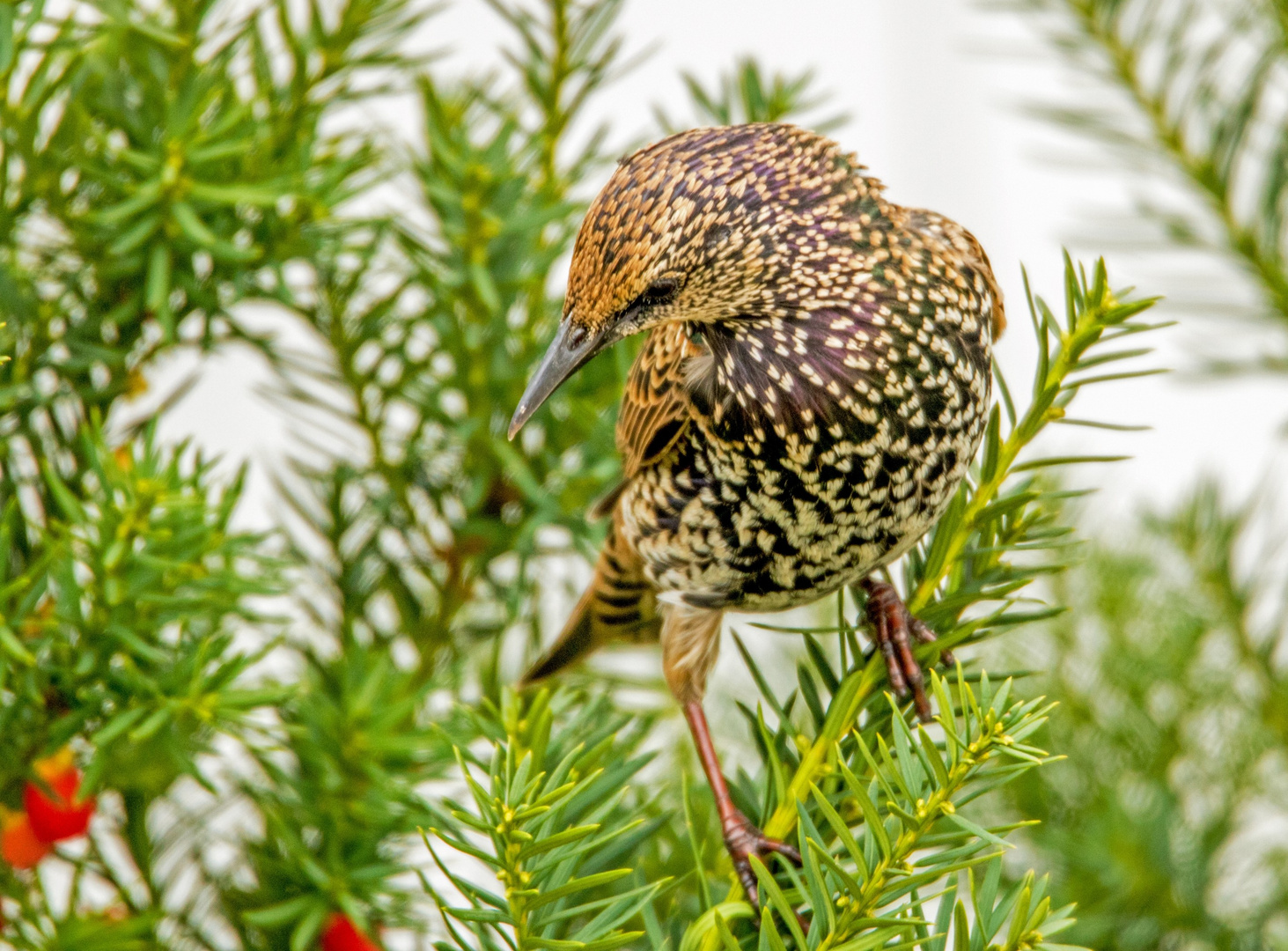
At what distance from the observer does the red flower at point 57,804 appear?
16.7 inches

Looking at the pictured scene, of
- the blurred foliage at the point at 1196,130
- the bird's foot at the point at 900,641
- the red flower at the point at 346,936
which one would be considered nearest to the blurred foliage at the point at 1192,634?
the blurred foliage at the point at 1196,130

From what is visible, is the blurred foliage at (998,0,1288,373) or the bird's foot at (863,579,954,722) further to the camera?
the blurred foliage at (998,0,1288,373)

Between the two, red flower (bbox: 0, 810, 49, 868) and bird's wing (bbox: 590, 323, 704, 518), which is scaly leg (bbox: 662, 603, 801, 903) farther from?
red flower (bbox: 0, 810, 49, 868)

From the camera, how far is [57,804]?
0.42 meters

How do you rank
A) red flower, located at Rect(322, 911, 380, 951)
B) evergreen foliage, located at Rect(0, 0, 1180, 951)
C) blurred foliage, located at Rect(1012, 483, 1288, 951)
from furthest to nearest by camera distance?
blurred foliage, located at Rect(1012, 483, 1288, 951), red flower, located at Rect(322, 911, 380, 951), evergreen foliage, located at Rect(0, 0, 1180, 951)

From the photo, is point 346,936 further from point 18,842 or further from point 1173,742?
point 1173,742

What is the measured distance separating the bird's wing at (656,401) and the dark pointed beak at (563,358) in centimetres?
6

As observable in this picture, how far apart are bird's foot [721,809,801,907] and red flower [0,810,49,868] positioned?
0.25 m

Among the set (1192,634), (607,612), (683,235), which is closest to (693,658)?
(607,612)

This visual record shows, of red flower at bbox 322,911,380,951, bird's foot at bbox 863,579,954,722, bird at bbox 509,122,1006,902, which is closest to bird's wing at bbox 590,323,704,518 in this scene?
bird at bbox 509,122,1006,902

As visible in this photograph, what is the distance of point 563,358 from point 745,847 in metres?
0.19

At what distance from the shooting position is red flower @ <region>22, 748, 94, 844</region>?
0.43 metres

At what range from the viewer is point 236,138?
45 centimetres

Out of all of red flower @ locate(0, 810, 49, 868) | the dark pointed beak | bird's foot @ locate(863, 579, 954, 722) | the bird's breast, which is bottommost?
bird's foot @ locate(863, 579, 954, 722)
